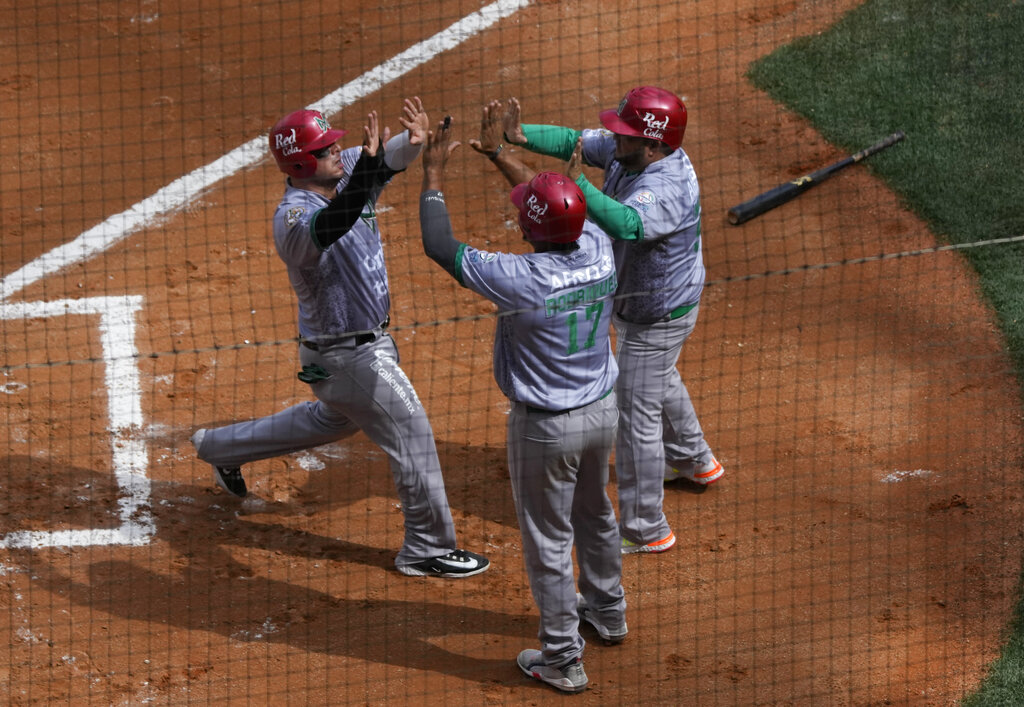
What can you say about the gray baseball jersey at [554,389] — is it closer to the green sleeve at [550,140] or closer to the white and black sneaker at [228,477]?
the green sleeve at [550,140]

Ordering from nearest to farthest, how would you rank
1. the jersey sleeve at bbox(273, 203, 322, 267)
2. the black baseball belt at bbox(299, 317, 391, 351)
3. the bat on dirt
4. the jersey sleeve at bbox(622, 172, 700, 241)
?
the jersey sleeve at bbox(273, 203, 322, 267), the jersey sleeve at bbox(622, 172, 700, 241), the black baseball belt at bbox(299, 317, 391, 351), the bat on dirt

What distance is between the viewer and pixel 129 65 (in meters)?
10.1

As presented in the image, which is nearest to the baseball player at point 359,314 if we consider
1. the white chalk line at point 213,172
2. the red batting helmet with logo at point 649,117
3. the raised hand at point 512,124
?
the raised hand at point 512,124

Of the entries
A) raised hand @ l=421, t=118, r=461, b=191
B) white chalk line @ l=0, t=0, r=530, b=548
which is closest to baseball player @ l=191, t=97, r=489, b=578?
raised hand @ l=421, t=118, r=461, b=191

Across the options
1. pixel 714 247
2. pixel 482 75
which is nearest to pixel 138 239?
pixel 482 75

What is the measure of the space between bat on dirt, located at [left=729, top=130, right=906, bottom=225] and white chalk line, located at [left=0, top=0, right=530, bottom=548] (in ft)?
9.60

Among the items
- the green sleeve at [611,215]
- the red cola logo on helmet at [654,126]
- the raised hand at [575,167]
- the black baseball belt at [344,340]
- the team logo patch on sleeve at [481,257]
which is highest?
the red cola logo on helmet at [654,126]

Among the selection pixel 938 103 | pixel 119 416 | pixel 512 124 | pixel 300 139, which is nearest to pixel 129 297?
pixel 119 416

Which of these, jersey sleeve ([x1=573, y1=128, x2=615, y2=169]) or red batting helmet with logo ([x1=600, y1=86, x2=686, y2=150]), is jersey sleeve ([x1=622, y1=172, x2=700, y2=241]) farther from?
jersey sleeve ([x1=573, y1=128, x2=615, y2=169])

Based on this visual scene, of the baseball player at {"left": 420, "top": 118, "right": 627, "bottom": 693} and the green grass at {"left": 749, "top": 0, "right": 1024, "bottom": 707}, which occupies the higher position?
the green grass at {"left": 749, "top": 0, "right": 1024, "bottom": 707}

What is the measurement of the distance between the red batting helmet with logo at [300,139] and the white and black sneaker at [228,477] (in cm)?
149

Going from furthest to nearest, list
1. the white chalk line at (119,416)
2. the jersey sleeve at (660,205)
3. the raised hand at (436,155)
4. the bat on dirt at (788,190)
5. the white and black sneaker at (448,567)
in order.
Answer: the bat on dirt at (788,190) → the white chalk line at (119,416) → the white and black sneaker at (448,567) → the jersey sleeve at (660,205) → the raised hand at (436,155)

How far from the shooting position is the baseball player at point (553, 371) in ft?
16.4

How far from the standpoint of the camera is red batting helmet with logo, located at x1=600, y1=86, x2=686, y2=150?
578 centimetres
